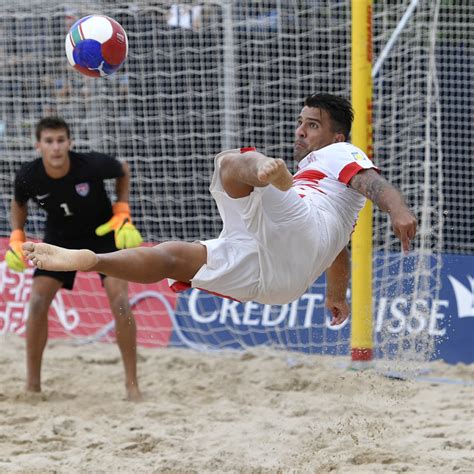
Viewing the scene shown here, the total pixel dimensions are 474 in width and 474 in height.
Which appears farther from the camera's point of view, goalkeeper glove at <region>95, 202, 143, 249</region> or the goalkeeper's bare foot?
goalkeeper glove at <region>95, 202, 143, 249</region>

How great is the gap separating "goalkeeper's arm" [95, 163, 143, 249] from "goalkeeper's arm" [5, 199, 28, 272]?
1.60 feet

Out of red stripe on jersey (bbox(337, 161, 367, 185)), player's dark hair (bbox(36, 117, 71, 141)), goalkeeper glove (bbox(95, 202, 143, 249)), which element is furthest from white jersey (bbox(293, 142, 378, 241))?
player's dark hair (bbox(36, 117, 71, 141))

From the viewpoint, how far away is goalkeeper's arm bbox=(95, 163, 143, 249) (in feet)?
18.1

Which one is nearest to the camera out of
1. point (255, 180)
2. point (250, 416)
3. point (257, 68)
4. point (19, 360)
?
point (255, 180)

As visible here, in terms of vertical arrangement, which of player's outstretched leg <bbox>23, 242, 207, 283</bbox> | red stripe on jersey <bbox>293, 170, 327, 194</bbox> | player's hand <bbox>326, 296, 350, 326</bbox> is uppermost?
red stripe on jersey <bbox>293, 170, 327, 194</bbox>

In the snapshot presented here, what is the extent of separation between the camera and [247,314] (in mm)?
7109

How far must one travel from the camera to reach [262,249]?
13.0 ft

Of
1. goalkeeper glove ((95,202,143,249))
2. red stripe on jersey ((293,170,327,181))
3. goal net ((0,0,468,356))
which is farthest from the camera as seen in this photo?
goal net ((0,0,468,356))

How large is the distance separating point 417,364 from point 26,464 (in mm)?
2524

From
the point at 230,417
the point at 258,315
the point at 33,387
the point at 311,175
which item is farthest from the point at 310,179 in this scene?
the point at 258,315

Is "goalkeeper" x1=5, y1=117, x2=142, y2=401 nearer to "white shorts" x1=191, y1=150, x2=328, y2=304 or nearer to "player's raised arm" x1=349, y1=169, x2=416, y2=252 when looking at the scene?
"white shorts" x1=191, y1=150, x2=328, y2=304

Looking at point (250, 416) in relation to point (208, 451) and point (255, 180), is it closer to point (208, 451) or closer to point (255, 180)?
point (208, 451)

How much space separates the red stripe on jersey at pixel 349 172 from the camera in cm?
396

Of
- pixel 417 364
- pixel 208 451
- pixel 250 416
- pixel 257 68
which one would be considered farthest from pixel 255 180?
pixel 257 68
